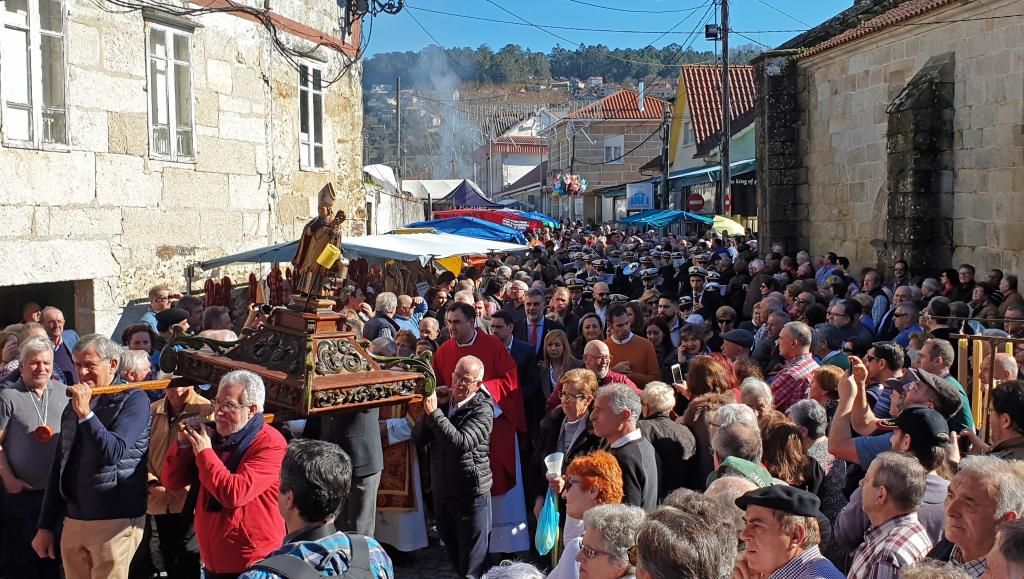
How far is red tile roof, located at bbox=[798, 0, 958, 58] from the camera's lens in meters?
14.6

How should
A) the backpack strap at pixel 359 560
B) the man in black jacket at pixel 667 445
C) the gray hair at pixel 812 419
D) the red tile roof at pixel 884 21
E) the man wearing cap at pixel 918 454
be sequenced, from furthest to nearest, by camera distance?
1. the red tile roof at pixel 884 21
2. the man in black jacket at pixel 667 445
3. the gray hair at pixel 812 419
4. the man wearing cap at pixel 918 454
5. the backpack strap at pixel 359 560

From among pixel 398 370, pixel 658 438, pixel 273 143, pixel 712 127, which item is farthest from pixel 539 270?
pixel 712 127

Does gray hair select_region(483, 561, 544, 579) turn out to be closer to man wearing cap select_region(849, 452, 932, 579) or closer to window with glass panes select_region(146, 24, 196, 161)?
man wearing cap select_region(849, 452, 932, 579)

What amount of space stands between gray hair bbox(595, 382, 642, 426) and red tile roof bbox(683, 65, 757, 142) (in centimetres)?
3030

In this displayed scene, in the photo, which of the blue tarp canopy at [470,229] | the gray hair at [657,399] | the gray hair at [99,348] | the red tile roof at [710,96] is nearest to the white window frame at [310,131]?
the blue tarp canopy at [470,229]

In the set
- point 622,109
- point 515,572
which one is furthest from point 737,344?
point 622,109

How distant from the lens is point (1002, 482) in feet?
11.7

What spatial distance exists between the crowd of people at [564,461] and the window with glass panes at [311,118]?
240 inches

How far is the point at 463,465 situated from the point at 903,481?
287 centimetres

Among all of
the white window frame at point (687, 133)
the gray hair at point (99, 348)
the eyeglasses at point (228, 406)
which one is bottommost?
the eyeglasses at point (228, 406)

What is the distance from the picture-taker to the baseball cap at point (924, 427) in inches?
171

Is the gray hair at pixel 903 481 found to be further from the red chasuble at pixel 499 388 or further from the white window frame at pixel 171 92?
the white window frame at pixel 171 92

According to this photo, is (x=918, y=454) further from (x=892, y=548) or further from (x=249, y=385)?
(x=249, y=385)

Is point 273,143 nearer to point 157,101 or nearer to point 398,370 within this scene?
point 157,101
